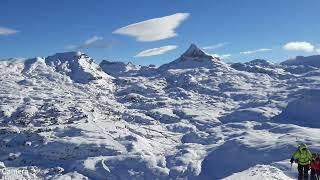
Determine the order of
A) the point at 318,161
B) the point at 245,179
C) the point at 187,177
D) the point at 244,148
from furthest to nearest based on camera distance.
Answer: the point at 244,148 < the point at 187,177 < the point at 245,179 < the point at 318,161

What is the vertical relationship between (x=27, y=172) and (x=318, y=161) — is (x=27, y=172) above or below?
below

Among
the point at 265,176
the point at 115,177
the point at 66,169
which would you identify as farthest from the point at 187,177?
the point at 265,176

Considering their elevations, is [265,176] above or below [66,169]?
above

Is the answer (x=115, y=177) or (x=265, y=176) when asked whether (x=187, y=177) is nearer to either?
(x=115, y=177)

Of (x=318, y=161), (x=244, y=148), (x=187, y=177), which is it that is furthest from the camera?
(x=244, y=148)

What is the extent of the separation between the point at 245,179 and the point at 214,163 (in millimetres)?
139556

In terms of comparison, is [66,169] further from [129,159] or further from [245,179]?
[245,179]

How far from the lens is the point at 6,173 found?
192 m

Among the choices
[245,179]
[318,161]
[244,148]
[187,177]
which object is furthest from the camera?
[244,148]

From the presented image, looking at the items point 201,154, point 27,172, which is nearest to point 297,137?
point 201,154

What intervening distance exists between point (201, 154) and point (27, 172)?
6281 centimetres

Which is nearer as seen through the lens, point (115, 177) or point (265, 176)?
point (265, 176)

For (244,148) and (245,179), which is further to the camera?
(244,148)

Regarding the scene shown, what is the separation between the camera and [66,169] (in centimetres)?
19538
